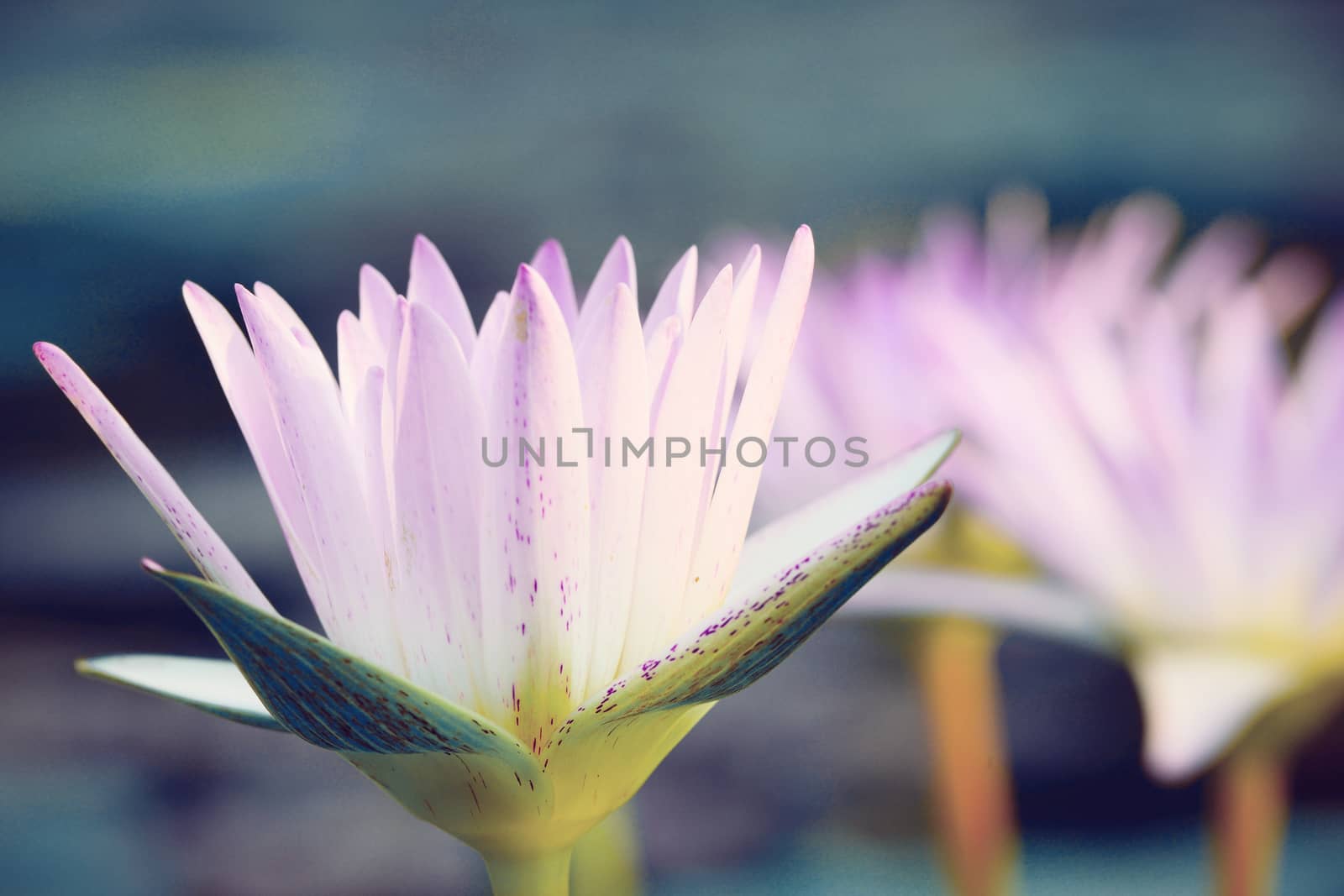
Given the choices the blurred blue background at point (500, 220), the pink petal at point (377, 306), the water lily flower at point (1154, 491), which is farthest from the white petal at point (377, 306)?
the blurred blue background at point (500, 220)

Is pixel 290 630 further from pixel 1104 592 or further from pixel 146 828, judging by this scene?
pixel 146 828

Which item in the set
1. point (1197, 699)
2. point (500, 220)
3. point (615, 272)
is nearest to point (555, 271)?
point (615, 272)

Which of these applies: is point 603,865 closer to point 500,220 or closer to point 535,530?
point 535,530

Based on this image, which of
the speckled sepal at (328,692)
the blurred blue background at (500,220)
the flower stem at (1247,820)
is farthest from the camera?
the blurred blue background at (500,220)

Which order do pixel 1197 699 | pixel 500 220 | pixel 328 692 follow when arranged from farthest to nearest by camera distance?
pixel 500 220
pixel 1197 699
pixel 328 692

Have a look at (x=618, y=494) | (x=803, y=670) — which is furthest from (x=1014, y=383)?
(x=803, y=670)

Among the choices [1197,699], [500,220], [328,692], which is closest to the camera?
[328,692]

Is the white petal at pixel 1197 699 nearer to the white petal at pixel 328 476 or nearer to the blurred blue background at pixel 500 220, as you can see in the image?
the white petal at pixel 328 476
